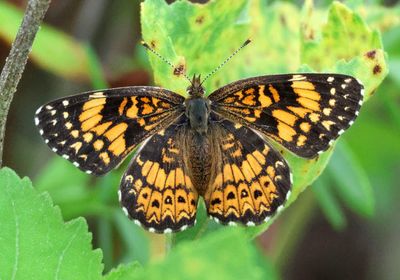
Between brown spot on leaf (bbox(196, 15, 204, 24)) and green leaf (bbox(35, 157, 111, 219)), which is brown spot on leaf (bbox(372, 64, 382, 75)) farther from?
green leaf (bbox(35, 157, 111, 219))

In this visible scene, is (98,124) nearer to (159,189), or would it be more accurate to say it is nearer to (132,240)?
(159,189)

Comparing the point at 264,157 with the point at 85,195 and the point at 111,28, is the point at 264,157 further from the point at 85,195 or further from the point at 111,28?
the point at 111,28

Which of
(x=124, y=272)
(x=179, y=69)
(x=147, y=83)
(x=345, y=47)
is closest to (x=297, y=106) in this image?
(x=345, y=47)

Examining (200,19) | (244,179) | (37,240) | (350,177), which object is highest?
(200,19)

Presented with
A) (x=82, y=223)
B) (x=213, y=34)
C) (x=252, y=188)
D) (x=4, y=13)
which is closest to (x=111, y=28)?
(x=4, y=13)

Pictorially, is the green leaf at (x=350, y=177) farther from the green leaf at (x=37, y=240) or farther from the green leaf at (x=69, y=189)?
the green leaf at (x=37, y=240)

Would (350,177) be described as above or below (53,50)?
below

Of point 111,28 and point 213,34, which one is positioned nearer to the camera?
point 213,34
